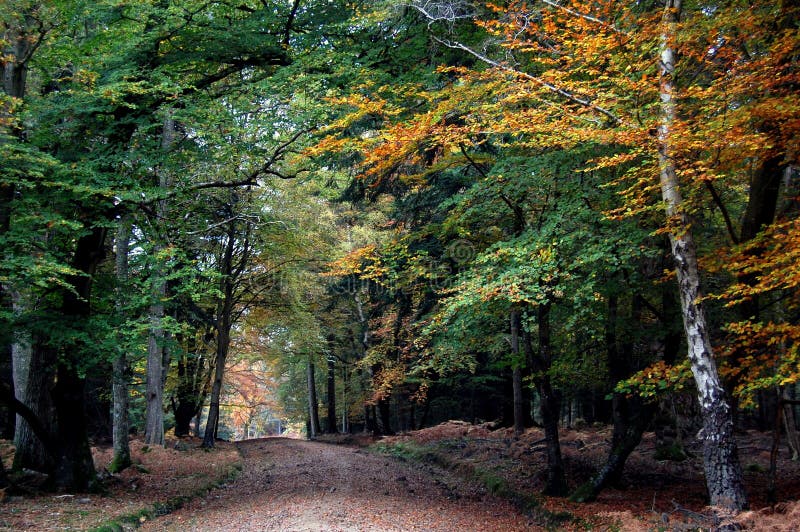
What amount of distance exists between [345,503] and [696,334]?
7094 mm

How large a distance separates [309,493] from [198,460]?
21.0 ft

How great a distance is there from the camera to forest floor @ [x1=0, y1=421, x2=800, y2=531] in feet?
26.8

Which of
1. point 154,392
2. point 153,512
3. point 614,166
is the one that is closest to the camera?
point 614,166

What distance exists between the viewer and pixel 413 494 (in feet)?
39.2

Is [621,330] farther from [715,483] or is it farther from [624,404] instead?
[715,483]

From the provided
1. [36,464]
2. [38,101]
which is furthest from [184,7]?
[36,464]

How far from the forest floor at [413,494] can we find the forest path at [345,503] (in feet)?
0.07

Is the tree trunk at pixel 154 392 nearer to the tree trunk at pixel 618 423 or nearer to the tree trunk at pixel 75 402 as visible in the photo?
the tree trunk at pixel 75 402

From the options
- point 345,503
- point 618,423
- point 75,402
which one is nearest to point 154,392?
point 75,402

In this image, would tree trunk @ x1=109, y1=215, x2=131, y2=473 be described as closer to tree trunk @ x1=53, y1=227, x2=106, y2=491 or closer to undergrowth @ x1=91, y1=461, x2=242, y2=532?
tree trunk @ x1=53, y1=227, x2=106, y2=491

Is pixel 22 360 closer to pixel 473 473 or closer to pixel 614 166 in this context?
pixel 473 473

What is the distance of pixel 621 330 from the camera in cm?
976

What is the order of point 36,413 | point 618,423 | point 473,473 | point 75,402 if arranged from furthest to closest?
point 473,473 → point 36,413 → point 75,402 → point 618,423

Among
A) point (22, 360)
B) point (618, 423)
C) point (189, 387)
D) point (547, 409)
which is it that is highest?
point (22, 360)
